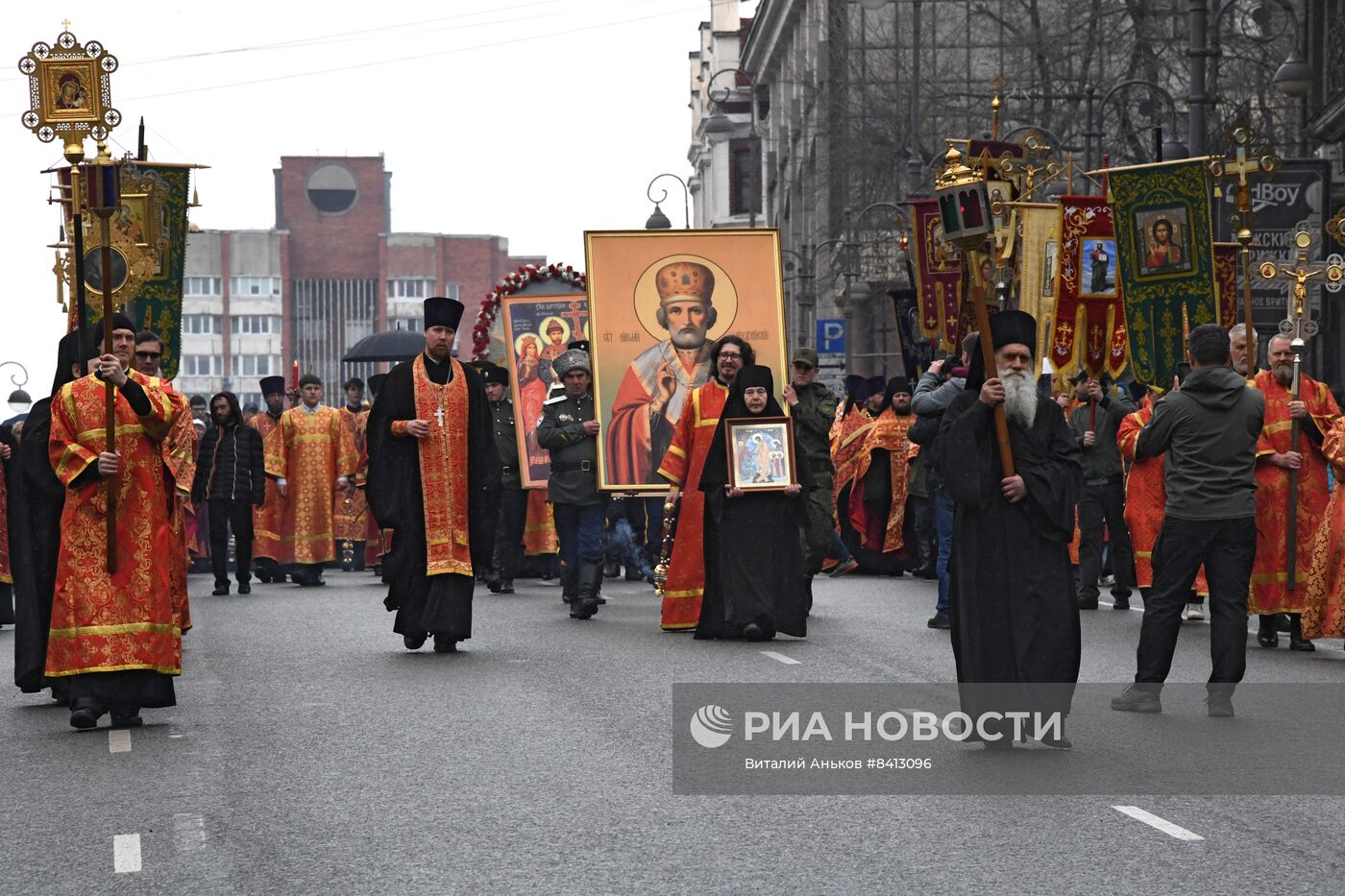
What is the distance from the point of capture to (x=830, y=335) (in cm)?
4338

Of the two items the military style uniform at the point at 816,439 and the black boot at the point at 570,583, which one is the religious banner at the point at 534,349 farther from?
the military style uniform at the point at 816,439

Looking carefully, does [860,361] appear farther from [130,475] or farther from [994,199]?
[130,475]

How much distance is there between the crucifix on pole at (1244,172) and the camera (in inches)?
579

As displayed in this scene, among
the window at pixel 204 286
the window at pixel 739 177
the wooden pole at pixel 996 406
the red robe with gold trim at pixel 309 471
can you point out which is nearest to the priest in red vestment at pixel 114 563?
the wooden pole at pixel 996 406

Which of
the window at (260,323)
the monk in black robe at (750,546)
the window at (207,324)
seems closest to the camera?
the monk in black robe at (750,546)

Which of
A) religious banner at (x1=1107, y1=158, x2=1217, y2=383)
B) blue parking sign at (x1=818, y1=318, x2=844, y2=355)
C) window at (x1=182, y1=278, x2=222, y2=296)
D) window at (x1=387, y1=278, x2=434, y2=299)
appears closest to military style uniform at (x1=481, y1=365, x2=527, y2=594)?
religious banner at (x1=1107, y1=158, x2=1217, y2=383)

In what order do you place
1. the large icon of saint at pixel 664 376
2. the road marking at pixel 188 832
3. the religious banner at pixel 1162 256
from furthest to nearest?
the religious banner at pixel 1162 256 → the large icon of saint at pixel 664 376 → the road marking at pixel 188 832

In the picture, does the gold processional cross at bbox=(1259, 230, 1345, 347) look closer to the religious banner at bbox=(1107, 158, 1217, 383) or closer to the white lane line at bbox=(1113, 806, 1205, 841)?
the religious banner at bbox=(1107, 158, 1217, 383)

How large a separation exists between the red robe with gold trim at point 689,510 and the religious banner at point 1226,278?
22.4 ft

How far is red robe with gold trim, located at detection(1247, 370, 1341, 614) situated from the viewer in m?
14.2

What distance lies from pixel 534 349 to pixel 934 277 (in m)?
4.65

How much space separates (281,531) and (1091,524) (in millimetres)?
9092

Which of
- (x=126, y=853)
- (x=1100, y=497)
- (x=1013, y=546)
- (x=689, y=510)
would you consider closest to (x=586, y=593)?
(x=689, y=510)

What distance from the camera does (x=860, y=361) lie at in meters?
59.2
